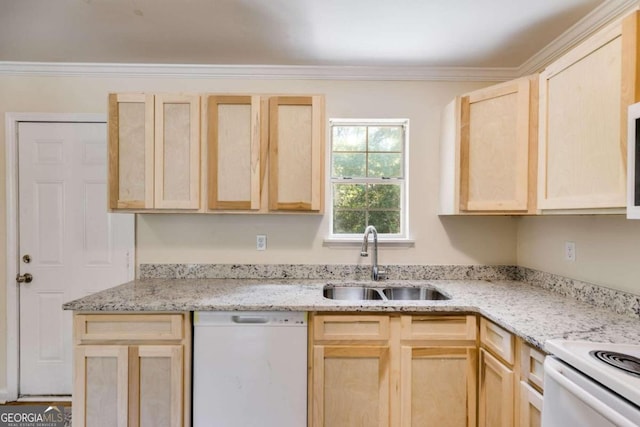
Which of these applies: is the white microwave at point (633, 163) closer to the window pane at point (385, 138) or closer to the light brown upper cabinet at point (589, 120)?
the light brown upper cabinet at point (589, 120)

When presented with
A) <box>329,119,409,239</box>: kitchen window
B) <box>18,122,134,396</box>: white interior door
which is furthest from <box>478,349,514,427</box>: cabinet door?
<box>18,122,134,396</box>: white interior door

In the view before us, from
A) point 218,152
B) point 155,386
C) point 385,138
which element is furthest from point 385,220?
point 155,386

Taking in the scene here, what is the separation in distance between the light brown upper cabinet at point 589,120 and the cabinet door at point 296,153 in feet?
3.95

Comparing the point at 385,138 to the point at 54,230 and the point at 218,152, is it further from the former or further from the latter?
the point at 54,230

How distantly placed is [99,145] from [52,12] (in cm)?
85

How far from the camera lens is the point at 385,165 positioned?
245 cm

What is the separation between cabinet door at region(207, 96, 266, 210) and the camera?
196 centimetres

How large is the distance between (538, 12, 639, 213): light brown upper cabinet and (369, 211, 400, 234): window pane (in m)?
0.98

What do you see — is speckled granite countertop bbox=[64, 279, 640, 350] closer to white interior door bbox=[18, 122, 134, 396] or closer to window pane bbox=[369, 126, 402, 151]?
white interior door bbox=[18, 122, 134, 396]

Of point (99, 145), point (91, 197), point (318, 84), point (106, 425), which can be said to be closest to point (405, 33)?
point (318, 84)

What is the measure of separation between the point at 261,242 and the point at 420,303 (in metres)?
1.18

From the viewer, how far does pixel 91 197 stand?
2277 mm

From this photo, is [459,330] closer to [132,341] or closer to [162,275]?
[132,341]

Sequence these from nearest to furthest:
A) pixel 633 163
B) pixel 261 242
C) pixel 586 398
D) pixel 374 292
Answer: pixel 586 398 < pixel 633 163 < pixel 374 292 < pixel 261 242
